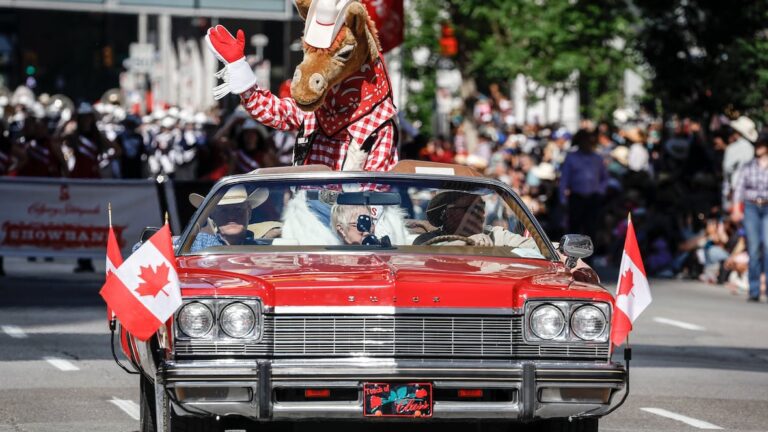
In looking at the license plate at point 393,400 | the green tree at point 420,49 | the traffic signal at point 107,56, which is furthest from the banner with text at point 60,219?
the traffic signal at point 107,56

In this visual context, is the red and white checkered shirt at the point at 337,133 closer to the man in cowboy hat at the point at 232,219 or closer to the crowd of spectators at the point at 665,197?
the man in cowboy hat at the point at 232,219

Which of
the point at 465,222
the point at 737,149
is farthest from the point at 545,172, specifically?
the point at 465,222

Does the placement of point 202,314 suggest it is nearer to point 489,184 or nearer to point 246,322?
point 246,322

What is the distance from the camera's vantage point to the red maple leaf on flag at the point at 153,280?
24.4 ft

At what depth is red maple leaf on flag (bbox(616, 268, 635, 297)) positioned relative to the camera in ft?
27.2

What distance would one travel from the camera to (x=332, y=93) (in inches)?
460

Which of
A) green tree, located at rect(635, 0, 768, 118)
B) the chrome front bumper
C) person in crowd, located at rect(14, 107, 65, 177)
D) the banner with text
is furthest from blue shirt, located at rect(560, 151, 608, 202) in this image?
the chrome front bumper

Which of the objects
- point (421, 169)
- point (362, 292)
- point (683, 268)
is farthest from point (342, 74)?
point (683, 268)

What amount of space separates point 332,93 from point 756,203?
945 centimetres

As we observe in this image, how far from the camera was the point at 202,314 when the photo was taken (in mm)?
7574

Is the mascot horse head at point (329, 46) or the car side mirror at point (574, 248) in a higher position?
the mascot horse head at point (329, 46)

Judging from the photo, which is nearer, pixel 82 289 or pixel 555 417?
pixel 555 417

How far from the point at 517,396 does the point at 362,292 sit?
755 millimetres

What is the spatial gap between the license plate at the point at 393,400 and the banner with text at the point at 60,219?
14.4 meters
